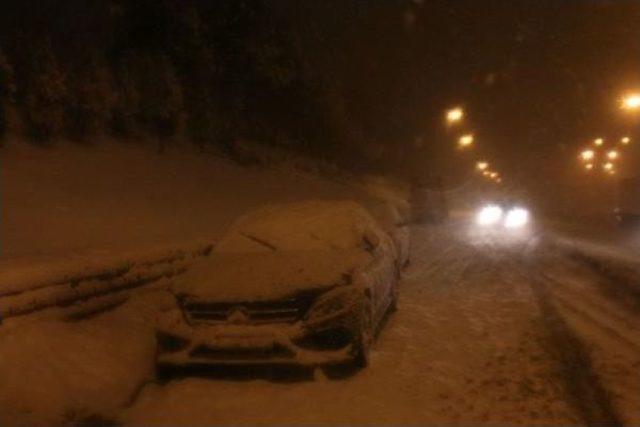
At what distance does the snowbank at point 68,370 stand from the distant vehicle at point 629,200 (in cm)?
2667

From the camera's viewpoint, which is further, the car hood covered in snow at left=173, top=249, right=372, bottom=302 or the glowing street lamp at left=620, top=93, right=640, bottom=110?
the glowing street lamp at left=620, top=93, right=640, bottom=110

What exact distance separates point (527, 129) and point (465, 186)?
1110cm

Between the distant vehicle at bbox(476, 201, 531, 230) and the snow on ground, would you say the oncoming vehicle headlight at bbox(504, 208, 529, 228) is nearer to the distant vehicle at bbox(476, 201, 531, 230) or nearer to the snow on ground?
the distant vehicle at bbox(476, 201, 531, 230)

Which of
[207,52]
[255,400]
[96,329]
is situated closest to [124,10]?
[207,52]

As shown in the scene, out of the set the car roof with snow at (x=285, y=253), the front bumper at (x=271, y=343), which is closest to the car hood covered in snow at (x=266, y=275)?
the car roof with snow at (x=285, y=253)

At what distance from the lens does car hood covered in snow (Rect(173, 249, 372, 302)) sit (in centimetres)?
705

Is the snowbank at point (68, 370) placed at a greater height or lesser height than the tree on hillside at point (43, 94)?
lesser

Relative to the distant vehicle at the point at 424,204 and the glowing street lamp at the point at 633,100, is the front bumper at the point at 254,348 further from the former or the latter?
the distant vehicle at the point at 424,204

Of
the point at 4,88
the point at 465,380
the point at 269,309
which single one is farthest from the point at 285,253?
the point at 4,88

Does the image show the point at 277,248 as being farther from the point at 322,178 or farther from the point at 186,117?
the point at 322,178

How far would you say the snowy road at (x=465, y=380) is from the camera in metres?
6.05

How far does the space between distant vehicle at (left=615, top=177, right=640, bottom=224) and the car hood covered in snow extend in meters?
25.2

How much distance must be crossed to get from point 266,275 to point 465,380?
87.2 inches

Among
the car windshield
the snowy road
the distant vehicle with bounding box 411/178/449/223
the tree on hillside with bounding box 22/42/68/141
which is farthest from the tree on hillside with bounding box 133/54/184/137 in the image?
the snowy road
